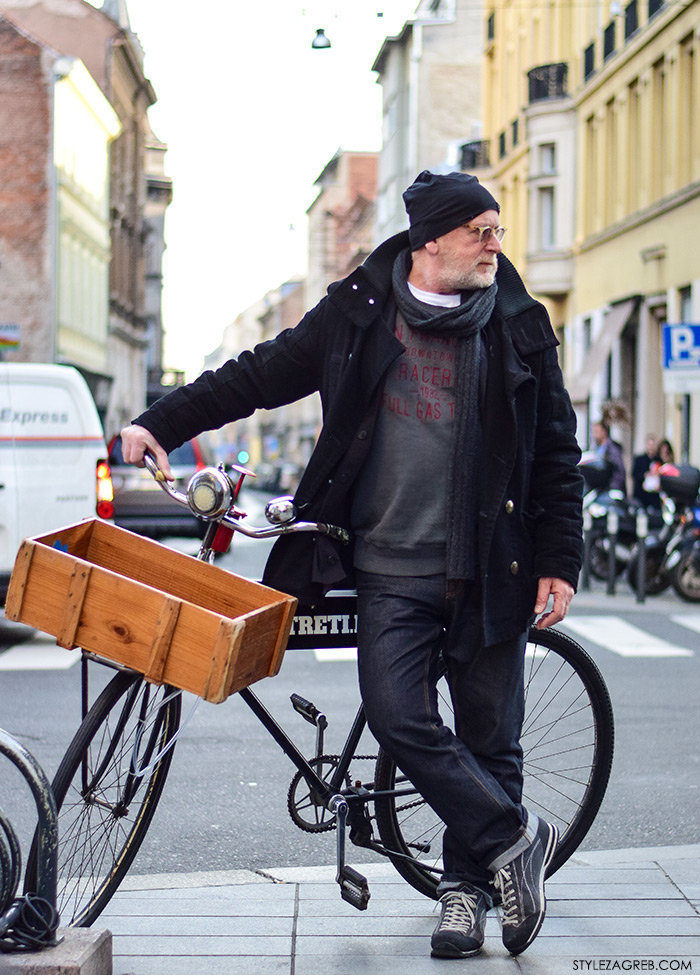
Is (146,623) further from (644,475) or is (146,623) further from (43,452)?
(644,475)

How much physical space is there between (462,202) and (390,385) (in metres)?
0.49

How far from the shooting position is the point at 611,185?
3212cm

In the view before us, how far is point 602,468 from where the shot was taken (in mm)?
17172

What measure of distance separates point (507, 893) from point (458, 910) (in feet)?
0.44

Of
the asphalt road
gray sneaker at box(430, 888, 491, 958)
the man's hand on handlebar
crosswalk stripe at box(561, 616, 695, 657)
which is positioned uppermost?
the man's hand on handlebar

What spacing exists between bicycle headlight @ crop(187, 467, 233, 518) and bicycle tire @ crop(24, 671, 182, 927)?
1.40ft

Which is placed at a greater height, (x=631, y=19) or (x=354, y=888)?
(x=631, y=19)

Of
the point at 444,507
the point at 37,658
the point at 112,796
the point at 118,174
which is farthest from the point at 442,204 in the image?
the point at 118,174

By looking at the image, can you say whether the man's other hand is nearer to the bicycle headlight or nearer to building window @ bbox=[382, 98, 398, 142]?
the bicycle headlight

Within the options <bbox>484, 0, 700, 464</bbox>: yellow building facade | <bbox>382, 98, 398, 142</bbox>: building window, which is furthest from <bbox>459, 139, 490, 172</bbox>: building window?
<bbox>382, 98, 398, 142</bbox>: building window

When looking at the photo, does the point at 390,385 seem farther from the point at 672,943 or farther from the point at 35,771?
the point at 672,943

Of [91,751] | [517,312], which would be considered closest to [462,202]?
[517,312]

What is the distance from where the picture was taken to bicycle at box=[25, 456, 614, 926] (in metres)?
3.71

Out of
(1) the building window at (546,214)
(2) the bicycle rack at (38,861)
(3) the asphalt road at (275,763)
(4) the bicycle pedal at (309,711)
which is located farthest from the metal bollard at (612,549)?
(1) the building window at (546,214)
